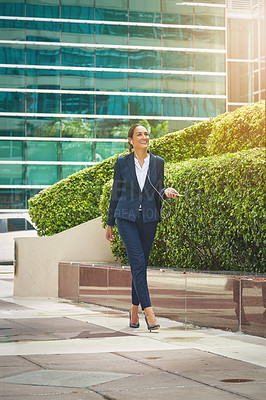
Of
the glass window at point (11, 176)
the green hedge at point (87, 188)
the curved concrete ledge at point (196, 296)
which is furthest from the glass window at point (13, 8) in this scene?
the curved concrete ledge at point (196, 296)

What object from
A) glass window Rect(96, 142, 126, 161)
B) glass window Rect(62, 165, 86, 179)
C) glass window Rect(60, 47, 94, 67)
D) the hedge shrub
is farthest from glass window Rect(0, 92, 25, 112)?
the hedge shrub

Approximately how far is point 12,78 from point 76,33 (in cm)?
600

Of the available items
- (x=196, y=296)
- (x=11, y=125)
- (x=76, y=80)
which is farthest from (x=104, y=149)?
(x=196, y=296)

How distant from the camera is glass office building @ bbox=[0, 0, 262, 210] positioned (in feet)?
174

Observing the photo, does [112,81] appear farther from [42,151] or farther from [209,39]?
[209,39]

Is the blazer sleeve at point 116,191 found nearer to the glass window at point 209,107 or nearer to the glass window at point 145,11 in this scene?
the glass window at point 209,107

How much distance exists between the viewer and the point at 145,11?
182 ft

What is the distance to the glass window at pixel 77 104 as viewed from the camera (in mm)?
53281

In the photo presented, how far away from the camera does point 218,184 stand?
797 cm

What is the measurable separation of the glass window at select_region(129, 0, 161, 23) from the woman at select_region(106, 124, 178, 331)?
49530 millimetres

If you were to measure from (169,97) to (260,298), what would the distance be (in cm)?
4938

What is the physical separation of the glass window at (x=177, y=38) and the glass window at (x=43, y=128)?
10.5 meters

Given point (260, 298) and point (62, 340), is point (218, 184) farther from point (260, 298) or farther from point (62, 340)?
point (62, 340)

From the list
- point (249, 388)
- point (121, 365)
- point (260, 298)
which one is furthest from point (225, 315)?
point (249, 388)
